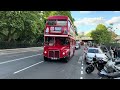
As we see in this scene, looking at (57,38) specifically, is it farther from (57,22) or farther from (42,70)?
(42,70)

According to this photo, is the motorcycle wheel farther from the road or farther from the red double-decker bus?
the red double-decker bus

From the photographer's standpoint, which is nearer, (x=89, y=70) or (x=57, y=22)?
(x=89, y=70)

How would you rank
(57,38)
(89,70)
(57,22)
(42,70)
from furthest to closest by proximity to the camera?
(57,38) < (57,22) < (42,70) < (89,70)

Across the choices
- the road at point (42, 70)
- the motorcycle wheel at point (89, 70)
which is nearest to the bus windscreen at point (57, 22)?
the road at point (42, 70)

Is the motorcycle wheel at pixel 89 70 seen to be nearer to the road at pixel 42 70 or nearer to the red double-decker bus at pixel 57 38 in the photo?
the road at pixel 42 70

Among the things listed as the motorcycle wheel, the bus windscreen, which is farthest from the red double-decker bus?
the motorcycle wheel

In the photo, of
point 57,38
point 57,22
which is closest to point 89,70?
point 57,38

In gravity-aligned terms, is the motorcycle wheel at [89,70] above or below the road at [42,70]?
above

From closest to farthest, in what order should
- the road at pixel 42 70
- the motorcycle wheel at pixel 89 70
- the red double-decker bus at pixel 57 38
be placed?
1. the road at pixel 42 70
2. the motorcycle wheel at pixel 89 70
3. the red double-decker bus at pixel 57 38

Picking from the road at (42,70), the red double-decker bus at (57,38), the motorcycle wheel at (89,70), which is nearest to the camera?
the road at (42,70)

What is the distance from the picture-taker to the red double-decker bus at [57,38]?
24.4 m

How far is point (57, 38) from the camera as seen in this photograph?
24.8 m
